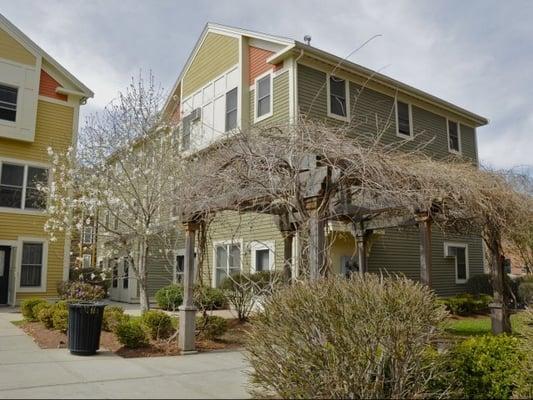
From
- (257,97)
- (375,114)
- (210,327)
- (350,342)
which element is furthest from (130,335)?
(257,97)

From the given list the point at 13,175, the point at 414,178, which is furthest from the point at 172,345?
the point at 13,175

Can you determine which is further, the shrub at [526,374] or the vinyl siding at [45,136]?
the vinyl siding at [45,136]

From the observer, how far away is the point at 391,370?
5.11 meters

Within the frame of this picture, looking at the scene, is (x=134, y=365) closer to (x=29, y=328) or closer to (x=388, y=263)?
(x=29, y=328)

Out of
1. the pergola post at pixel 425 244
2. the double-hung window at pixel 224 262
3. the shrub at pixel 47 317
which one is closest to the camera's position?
the pergola post at pixel 425 244

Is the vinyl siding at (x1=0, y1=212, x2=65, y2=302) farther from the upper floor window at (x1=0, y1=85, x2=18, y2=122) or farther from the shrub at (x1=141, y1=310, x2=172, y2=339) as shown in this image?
the shrub at (x1=141, y1=310, x2=172, y2=339)

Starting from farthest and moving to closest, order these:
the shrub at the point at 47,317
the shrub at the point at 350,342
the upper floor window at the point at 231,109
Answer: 1. the upper floor window at the point at 231,109
2. the shrub at the point at 47,317
3. the shrub at the point at 350,342

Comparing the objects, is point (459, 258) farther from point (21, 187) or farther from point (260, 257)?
point (21, 187)

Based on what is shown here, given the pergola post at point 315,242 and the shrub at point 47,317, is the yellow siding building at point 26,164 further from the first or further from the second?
the pergola post at point 315,242

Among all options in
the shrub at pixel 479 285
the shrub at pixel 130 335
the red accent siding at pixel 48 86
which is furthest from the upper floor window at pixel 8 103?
the shrub at pixel 479 285

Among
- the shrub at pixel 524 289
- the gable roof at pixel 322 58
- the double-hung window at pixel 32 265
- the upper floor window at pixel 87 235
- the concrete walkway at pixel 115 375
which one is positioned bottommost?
the concrete walkway at pixel 115 375

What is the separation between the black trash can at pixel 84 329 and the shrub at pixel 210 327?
2.19 metres

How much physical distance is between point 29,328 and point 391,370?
9280 millimetres

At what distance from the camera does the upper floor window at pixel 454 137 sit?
2032 centimetres
